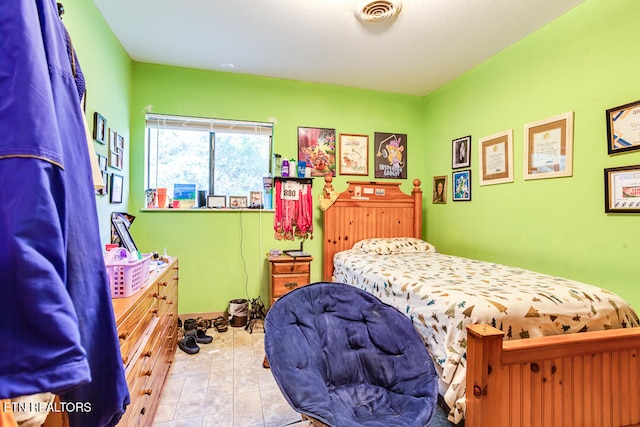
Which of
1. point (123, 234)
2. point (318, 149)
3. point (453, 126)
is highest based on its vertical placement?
point (453, 126)

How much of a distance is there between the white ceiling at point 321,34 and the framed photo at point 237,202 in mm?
1372

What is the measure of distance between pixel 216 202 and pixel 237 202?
0.22 meters

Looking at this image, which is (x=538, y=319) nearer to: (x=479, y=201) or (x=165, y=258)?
(x=479, y=201)

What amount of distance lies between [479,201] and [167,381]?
3120 mm

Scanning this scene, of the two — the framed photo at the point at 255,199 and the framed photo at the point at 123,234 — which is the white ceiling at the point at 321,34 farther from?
the framed photo at the point at 123,234

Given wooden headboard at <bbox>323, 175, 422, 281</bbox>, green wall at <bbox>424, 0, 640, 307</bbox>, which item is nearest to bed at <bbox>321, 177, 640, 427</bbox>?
green wall at <bbox>424, 0, 640, 307</bbox>

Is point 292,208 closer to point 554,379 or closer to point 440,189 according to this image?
point 440,189

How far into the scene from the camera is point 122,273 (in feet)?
4.12

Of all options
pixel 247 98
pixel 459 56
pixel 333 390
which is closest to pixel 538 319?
pixel 333 390

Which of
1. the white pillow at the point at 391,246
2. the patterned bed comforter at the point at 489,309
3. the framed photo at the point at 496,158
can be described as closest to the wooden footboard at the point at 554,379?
the patterned bed comforter at the point at 489,309

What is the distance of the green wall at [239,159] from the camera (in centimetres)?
295

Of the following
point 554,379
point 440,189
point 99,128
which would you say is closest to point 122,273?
point 99,128

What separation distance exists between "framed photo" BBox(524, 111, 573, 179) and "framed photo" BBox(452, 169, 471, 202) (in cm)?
64

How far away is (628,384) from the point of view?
124 cm
